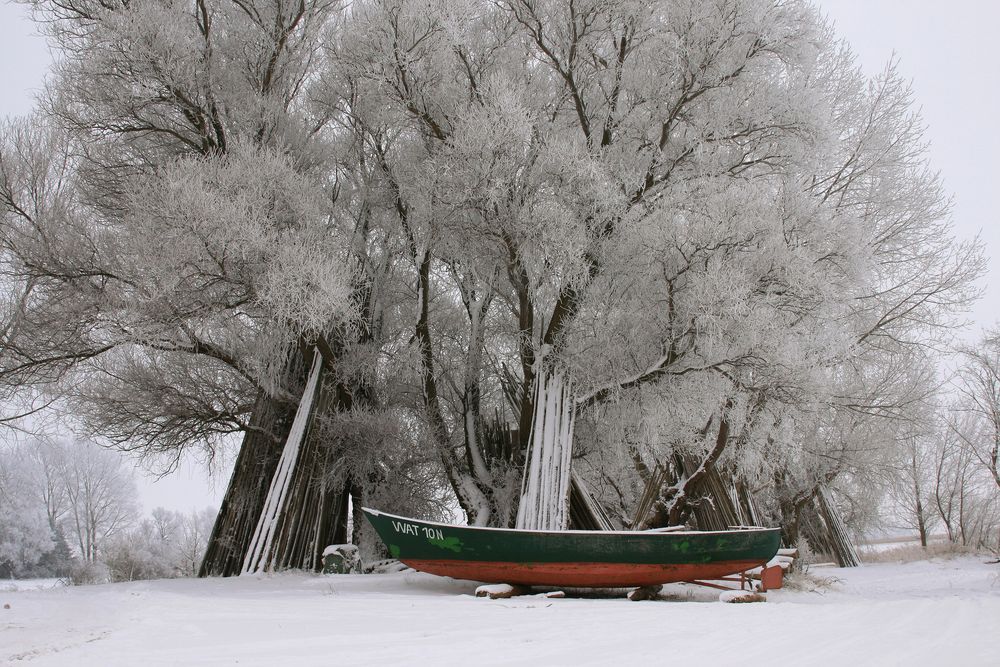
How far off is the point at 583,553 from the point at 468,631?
3.73 metres

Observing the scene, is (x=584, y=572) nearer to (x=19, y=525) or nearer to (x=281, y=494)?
(x=281, y=494)

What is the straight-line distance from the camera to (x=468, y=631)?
187 inches

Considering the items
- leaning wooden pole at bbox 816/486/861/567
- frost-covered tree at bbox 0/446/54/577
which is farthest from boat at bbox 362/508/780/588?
frost-covered tree at bbox 0/446/54/577

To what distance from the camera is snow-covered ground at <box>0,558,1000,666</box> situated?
386cm

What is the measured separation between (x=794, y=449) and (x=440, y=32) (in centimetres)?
836

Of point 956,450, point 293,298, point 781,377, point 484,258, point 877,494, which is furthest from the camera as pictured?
point 956,450

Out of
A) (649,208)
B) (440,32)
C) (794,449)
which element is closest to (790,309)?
(649,208)

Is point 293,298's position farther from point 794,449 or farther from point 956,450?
point 956,450

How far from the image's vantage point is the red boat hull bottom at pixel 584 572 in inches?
329

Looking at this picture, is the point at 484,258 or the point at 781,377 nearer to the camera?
the point at 781,377

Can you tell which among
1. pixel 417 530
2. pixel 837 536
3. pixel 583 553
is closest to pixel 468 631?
pixel 583 553

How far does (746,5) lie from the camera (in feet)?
33.6

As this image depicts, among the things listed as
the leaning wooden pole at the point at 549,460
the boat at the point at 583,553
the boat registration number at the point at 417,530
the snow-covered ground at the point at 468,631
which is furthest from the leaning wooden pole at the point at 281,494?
the leaning wooden pole at the point at 549,460

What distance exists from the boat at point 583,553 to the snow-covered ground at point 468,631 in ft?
3.43
